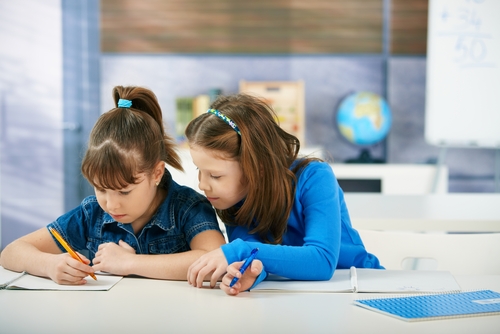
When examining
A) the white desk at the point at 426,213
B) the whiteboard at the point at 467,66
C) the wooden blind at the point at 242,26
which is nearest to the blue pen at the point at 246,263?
the white desk at the point at 426,213

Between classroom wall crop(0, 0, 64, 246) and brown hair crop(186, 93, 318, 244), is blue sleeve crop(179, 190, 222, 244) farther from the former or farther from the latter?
classroom wall crop(0, 0, 64, 246)

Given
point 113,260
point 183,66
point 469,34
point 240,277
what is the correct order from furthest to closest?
point 183,66 < point 469,34 < point 113,260 < point 240,277

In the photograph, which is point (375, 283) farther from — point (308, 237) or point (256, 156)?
point (256, 156)

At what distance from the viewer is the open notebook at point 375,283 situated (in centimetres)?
104

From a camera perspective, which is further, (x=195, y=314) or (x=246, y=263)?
(x=246, y=263)

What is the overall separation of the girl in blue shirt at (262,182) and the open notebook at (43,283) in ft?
0.85

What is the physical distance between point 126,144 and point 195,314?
472 millimetres

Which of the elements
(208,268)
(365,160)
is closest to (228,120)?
(208,268)

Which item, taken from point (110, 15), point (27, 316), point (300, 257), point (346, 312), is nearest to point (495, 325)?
point (346, 312)

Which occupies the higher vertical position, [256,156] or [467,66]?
[467,66]

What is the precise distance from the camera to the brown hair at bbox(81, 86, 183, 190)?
47.3 inches

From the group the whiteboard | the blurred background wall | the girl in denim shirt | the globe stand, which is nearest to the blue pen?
the girl in denim shirt

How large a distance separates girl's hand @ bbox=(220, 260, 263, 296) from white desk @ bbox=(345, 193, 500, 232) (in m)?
0.75

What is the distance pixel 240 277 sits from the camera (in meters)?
1.00
